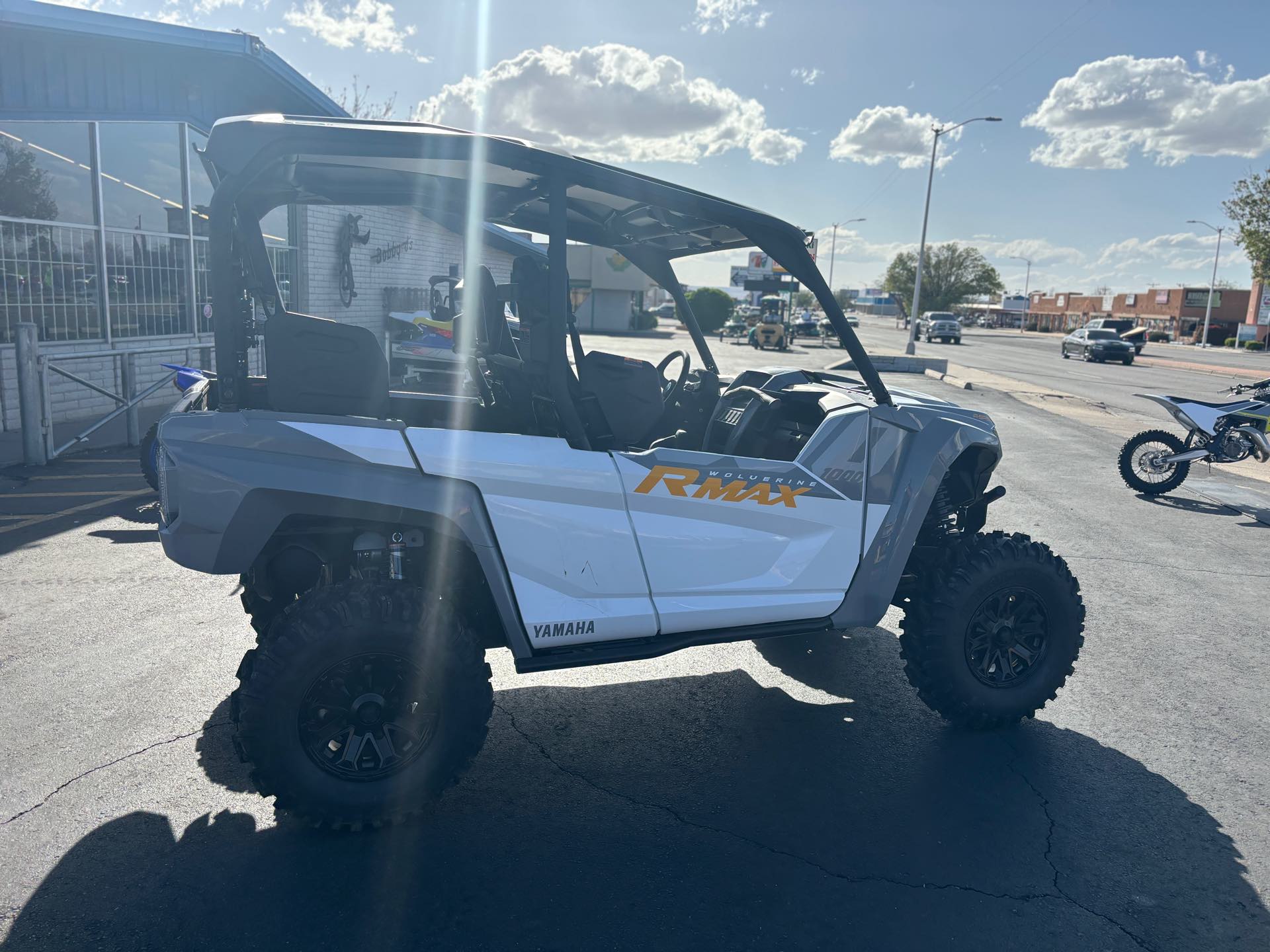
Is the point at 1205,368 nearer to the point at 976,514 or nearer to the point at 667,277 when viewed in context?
the point at 976,514

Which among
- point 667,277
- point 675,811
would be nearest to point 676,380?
point 667,277

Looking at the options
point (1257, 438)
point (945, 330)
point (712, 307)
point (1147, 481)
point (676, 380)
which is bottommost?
point (1147, 481)

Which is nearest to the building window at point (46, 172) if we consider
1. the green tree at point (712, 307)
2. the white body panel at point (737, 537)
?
the white body panel at point (737, 537)

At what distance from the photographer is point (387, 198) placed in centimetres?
410

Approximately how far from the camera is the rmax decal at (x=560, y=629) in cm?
326

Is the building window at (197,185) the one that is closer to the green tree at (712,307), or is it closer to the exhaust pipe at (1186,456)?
the exhaust pipe at (1186,456)

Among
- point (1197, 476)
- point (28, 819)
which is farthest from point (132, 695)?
point (1197, 476)

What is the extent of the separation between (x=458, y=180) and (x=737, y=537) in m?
1.90

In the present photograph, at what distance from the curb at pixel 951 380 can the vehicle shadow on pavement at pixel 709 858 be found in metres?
19.6

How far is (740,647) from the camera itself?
5.10 metres

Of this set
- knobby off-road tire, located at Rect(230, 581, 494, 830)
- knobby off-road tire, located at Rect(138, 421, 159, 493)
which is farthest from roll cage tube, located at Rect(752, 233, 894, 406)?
knobby off-road tire, located at Rect(138, 421, 159, 493)

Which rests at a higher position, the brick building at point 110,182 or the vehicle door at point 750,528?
the brick building at point 110,182

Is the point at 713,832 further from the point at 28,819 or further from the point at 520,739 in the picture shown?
the point at 28,819

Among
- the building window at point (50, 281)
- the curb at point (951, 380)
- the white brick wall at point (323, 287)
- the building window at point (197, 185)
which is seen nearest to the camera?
the building window at point (50, 281)
